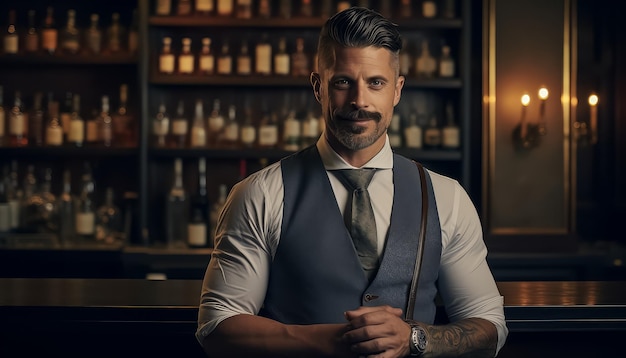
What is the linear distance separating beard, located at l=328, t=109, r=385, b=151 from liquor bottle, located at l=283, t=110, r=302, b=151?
234cm

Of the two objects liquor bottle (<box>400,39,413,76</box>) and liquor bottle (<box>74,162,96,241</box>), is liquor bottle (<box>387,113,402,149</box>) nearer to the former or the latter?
liquor bottle (<box>400,39,413,76</box>)

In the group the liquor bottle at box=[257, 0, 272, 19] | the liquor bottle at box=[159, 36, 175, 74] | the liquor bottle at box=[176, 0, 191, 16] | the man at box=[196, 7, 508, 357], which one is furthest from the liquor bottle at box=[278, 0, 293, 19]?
the man at box=[196, 7, 508, 357]

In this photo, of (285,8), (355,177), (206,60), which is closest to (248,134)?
(206,60)

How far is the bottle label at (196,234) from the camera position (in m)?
3.84

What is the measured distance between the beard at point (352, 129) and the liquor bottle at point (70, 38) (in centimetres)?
268

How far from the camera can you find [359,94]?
1547 mm

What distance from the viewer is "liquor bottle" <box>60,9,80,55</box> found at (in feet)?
13.0

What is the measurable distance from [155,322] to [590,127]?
3.06 meters

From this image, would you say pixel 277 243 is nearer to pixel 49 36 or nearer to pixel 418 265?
pixel 418 265

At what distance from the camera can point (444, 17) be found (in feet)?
12.9

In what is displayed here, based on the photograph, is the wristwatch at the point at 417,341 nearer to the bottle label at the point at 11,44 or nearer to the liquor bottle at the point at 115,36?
the liquor bottle at the point at 115,36

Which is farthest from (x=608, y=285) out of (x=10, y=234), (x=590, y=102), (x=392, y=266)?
(x=10, y=234)

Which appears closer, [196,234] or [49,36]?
[196,234]

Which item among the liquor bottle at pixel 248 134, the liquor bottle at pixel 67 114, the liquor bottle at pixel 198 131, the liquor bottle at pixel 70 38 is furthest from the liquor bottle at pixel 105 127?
the liquor bottle at pixel 248 134
